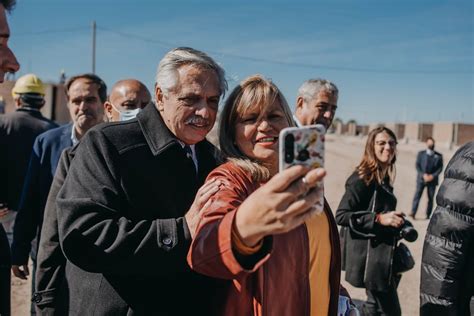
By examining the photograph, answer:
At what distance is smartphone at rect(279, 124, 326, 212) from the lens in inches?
45.8

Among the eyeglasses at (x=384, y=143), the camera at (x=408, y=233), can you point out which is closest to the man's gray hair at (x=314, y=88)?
the eyeglasses at (x=384, y=143)

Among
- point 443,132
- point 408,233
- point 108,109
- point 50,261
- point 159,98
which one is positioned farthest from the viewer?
point 443,132

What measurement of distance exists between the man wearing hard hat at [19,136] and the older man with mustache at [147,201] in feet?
8.90

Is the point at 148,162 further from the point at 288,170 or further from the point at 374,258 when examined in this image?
the point at 374,258

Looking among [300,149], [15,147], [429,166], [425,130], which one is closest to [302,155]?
[300,149]

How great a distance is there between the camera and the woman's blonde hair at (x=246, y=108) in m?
1.66

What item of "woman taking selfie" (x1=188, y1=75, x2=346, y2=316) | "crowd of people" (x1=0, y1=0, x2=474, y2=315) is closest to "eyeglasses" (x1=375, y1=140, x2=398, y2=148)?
"crowd of people" (x1=0, y1=0, x2=474, y2=315)

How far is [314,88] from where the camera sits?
3.82m

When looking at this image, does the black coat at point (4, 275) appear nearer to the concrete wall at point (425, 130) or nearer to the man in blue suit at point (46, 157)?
the man in blue suit at point (46, 157)

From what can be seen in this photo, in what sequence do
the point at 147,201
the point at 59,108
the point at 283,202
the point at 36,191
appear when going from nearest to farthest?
the point at 283,202 < the point at 147,201 < the point at 36,191 < the point at 59,108

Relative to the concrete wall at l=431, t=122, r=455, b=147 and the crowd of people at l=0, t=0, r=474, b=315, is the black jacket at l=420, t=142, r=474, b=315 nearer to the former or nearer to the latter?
the crowd of people at l=0, t=0, r=474, b=315

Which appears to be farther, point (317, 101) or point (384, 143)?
point (384, 143)

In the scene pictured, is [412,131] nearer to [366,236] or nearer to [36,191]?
[366,236]

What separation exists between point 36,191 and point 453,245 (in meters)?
2.64
